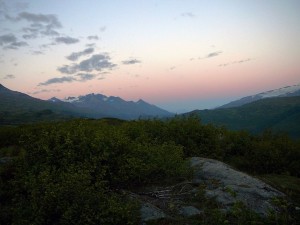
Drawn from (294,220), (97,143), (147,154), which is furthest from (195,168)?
(294,220)

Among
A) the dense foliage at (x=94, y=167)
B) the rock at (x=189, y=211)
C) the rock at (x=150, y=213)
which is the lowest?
the rock at (x=189, y=211)

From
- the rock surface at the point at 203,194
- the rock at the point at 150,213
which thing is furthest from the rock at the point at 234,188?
the rock at the point at 150,213

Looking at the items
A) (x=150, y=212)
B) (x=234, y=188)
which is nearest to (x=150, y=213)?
(x=150, y=212)

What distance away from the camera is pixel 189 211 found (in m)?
7.96

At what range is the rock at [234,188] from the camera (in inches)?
327

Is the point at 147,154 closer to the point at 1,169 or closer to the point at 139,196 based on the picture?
the point at 139,196

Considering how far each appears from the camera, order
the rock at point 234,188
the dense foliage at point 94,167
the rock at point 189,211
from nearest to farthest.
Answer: the dense foliage at point 94,167 < the rock at point 189,211 < the rock at point 234,188

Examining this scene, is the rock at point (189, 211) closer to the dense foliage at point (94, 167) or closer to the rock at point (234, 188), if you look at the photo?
the rock at point (234, 188)

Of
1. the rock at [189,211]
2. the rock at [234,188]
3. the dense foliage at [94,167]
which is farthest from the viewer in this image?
the rock at [234,188]

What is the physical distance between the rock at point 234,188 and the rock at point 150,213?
1.85 meters

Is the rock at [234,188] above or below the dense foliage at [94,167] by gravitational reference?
below

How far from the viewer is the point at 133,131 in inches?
639

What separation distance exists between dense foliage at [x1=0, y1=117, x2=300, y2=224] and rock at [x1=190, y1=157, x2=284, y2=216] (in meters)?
1.00

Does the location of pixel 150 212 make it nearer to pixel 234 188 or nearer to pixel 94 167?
pixel 94 167
